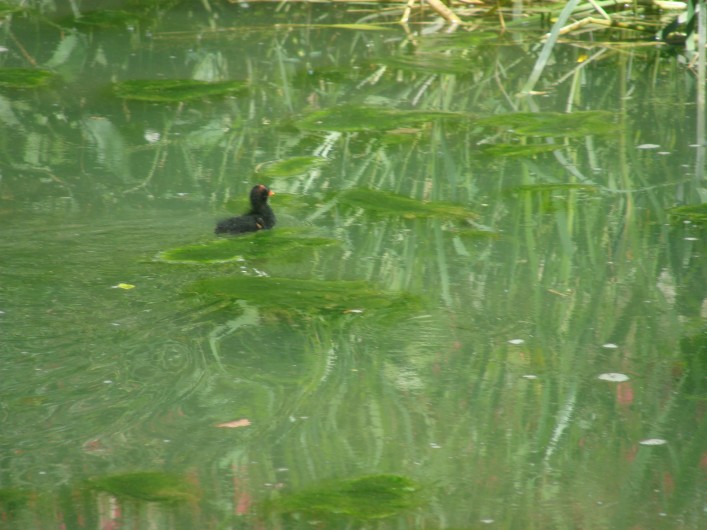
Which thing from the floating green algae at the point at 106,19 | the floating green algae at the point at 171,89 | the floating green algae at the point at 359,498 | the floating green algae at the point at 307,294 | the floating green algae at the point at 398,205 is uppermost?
the floating green algae at the point at 106,19

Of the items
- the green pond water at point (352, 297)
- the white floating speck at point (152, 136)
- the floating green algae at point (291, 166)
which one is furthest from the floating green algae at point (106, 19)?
the floating green algae at point (291, 166)

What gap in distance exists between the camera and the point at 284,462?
13.0 ft

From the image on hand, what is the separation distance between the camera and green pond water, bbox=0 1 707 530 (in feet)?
12.7

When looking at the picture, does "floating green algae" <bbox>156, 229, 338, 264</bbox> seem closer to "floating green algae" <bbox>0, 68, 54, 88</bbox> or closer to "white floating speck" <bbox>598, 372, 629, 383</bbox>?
"white floating speck" <bbox>598, 372, 629, 383</bbox>

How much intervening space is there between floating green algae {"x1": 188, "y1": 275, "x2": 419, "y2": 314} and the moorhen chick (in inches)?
20.2

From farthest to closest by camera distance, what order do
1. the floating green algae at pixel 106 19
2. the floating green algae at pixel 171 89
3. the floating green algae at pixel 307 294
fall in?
1. the floating green algae at pixel 106 19
2. the floating green algae at pixel 171 89
3. the floating green algae at pixel 307 294

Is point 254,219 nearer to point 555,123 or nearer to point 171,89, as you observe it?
point 555,123

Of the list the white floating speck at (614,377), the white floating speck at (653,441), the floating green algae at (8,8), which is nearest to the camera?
the white floating speck at (653,441)

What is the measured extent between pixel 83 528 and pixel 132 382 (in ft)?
3.23

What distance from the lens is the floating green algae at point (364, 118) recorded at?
25.3 feet

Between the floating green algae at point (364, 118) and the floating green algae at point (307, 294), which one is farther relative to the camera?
the floating green algae at point (364, 118)

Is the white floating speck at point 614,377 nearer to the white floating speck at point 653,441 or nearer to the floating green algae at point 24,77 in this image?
the white floating speck at point 653,441

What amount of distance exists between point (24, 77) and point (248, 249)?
12.2ft

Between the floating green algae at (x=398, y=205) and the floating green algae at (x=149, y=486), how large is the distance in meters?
2.75
